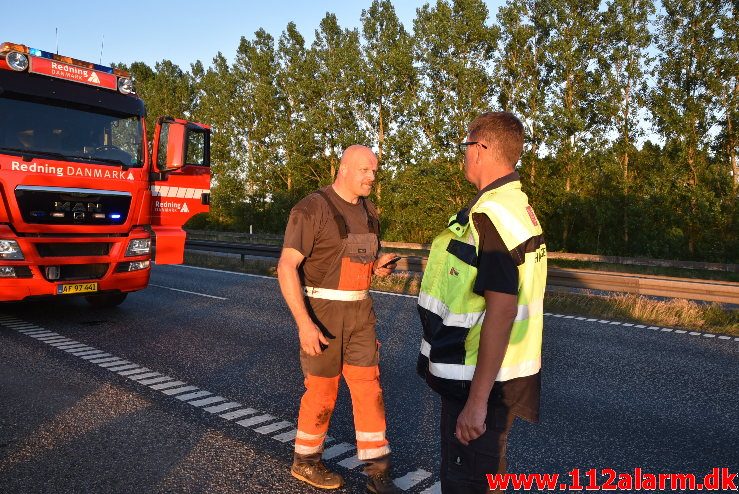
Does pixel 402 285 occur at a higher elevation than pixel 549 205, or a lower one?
lower

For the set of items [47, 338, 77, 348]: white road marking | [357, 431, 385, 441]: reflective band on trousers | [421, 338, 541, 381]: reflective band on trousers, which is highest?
[421, 338, 541, 381]: reflective band on trousers

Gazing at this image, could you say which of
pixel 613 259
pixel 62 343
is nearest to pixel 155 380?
pixel 62 343

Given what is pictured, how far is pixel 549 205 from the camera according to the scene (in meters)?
25.8

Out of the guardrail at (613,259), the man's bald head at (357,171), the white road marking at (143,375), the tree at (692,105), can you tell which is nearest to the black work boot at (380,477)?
the man's bald head at (357,171)

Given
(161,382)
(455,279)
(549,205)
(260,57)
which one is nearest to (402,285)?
(161,382)

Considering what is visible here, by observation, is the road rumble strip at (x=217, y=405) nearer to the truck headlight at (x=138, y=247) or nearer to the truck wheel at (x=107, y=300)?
the truck headlight at (x=138, y=247)

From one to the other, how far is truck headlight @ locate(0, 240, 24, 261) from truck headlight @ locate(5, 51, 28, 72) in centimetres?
211

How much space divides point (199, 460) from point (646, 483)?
2757mm

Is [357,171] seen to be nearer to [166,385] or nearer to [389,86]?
[166,385]

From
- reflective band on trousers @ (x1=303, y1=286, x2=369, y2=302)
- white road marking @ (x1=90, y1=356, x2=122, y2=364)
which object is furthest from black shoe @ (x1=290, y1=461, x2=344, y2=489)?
white road marking @ (x1=90, y1=356, x2=122, y2=364)

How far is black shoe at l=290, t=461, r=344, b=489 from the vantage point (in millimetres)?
3299

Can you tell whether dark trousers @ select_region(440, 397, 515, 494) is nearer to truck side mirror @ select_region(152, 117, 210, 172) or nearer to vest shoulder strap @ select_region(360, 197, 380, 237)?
vest shoulder strap @ select_region(360, 197, 380, 237)

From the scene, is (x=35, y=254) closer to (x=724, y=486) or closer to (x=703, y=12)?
(x=724, y=486)

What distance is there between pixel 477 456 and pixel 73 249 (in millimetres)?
6617
